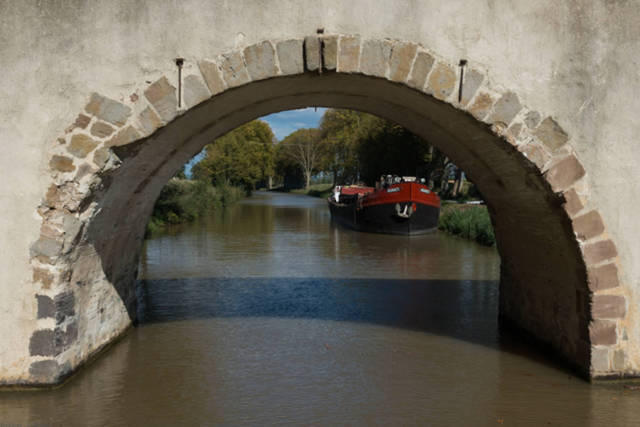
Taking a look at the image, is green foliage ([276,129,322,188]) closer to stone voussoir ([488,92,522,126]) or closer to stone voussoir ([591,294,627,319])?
stone voussoir ([488,92,522,126])

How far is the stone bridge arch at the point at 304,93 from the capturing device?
176 inches

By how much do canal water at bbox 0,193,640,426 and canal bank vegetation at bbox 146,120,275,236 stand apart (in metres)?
8.82

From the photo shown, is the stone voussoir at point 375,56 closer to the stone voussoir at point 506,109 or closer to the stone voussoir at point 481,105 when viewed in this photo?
the stone voussoir at point 481,105

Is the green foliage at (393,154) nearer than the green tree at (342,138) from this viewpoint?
Yes

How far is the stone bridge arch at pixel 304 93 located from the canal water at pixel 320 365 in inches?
16.4

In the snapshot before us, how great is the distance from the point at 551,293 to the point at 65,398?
4842mm

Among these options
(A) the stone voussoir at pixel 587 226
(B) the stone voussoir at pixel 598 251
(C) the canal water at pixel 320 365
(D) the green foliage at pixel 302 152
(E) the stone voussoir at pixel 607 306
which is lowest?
(C) the canal water at pixel 320 365

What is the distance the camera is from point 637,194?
15.8 ft

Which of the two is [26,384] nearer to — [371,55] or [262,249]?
[371,55]

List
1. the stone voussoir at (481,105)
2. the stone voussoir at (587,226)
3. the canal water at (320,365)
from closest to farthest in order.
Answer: the canal water at (320,365), the stone voussoir at (481,105), the stone voussoir at (587,226)

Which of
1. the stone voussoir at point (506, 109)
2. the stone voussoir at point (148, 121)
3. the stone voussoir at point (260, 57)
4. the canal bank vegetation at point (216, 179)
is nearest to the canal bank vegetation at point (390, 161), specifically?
the canal bank vegetation at point (216, 179)

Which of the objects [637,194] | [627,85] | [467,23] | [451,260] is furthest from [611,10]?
[451,260]

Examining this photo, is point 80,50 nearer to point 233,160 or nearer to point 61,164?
point 61,164

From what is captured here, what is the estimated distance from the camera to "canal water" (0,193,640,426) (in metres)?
4.39
